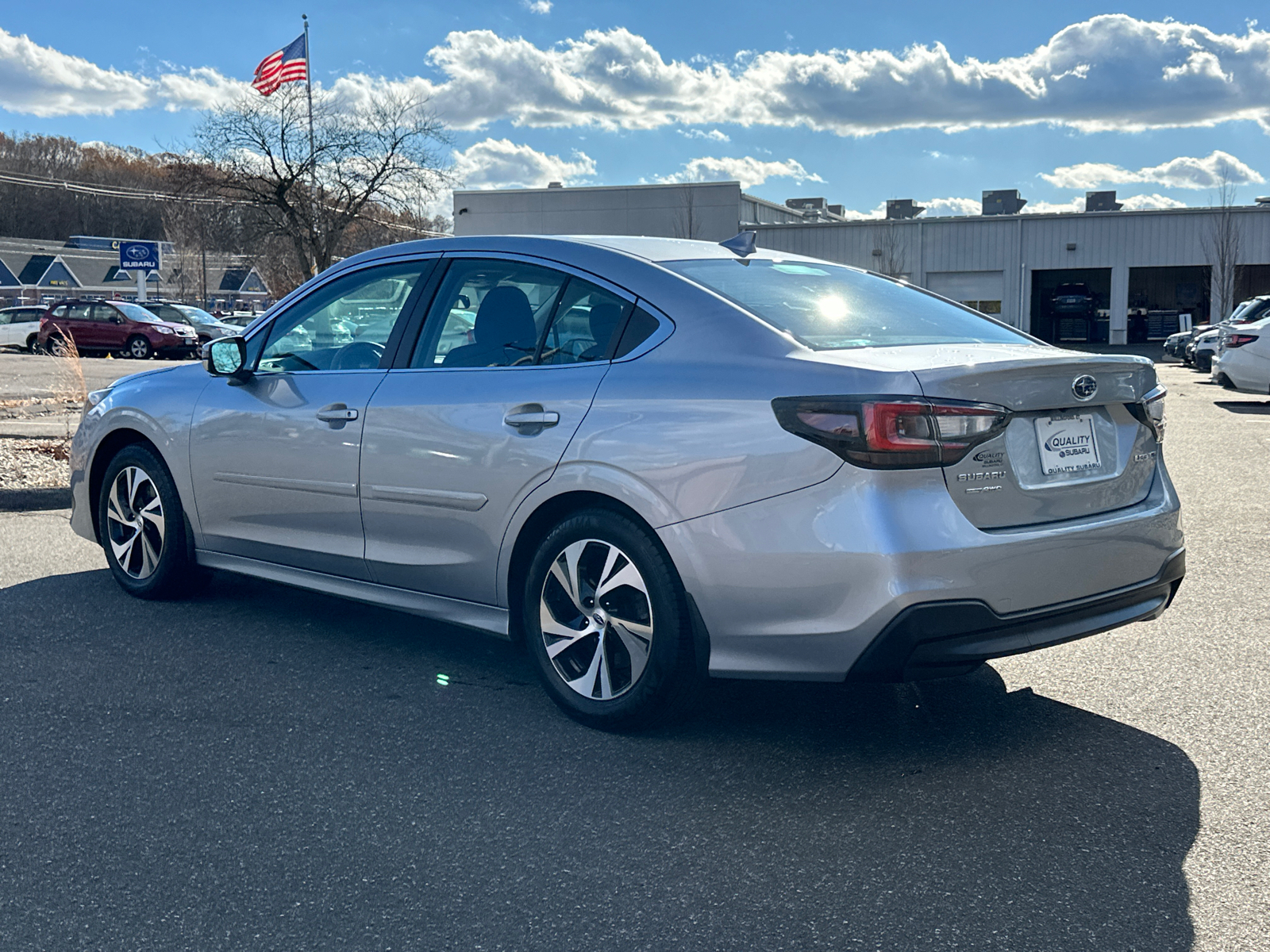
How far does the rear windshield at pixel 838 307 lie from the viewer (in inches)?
155

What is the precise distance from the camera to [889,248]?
50375 mm

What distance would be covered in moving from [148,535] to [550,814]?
3.19 metres

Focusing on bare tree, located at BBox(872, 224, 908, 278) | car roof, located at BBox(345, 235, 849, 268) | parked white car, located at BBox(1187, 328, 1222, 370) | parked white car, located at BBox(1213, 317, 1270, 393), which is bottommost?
parked white car, located at BBox(1187, 328, 1222, 370)

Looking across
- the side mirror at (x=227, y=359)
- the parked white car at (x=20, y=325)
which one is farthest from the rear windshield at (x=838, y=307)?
the parked white car at (x=20, y=325)

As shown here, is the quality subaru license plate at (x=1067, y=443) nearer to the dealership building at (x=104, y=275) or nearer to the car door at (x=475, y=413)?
the car door at (x=475, y=413)

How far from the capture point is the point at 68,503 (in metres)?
8.63

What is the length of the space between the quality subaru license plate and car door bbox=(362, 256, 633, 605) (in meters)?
1.38

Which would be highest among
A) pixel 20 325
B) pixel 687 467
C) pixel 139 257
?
pixel 139 257

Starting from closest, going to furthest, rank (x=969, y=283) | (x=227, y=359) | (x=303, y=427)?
(x=303, y=427) → (x=227, y=359) → (x=969, y=283)

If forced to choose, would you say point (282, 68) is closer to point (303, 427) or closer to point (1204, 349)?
point (1204, 349)

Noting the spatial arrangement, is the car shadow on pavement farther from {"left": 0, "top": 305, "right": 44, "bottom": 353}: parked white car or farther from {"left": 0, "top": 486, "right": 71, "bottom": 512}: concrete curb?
{"left": 0, "top": 305, "right": 44, "bottom": 353}: parked white car

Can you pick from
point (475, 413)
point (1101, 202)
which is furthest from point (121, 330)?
point (1101, 202)

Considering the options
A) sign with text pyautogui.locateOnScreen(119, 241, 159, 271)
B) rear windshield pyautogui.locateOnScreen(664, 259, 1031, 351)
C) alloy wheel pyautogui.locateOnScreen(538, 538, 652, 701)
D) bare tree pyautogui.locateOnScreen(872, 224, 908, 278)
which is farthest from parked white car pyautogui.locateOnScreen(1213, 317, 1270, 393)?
sign with text pyautogui.locateOnScreen(119, 241, 159, 271)

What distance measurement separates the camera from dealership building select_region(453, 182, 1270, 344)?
49.3 meters
